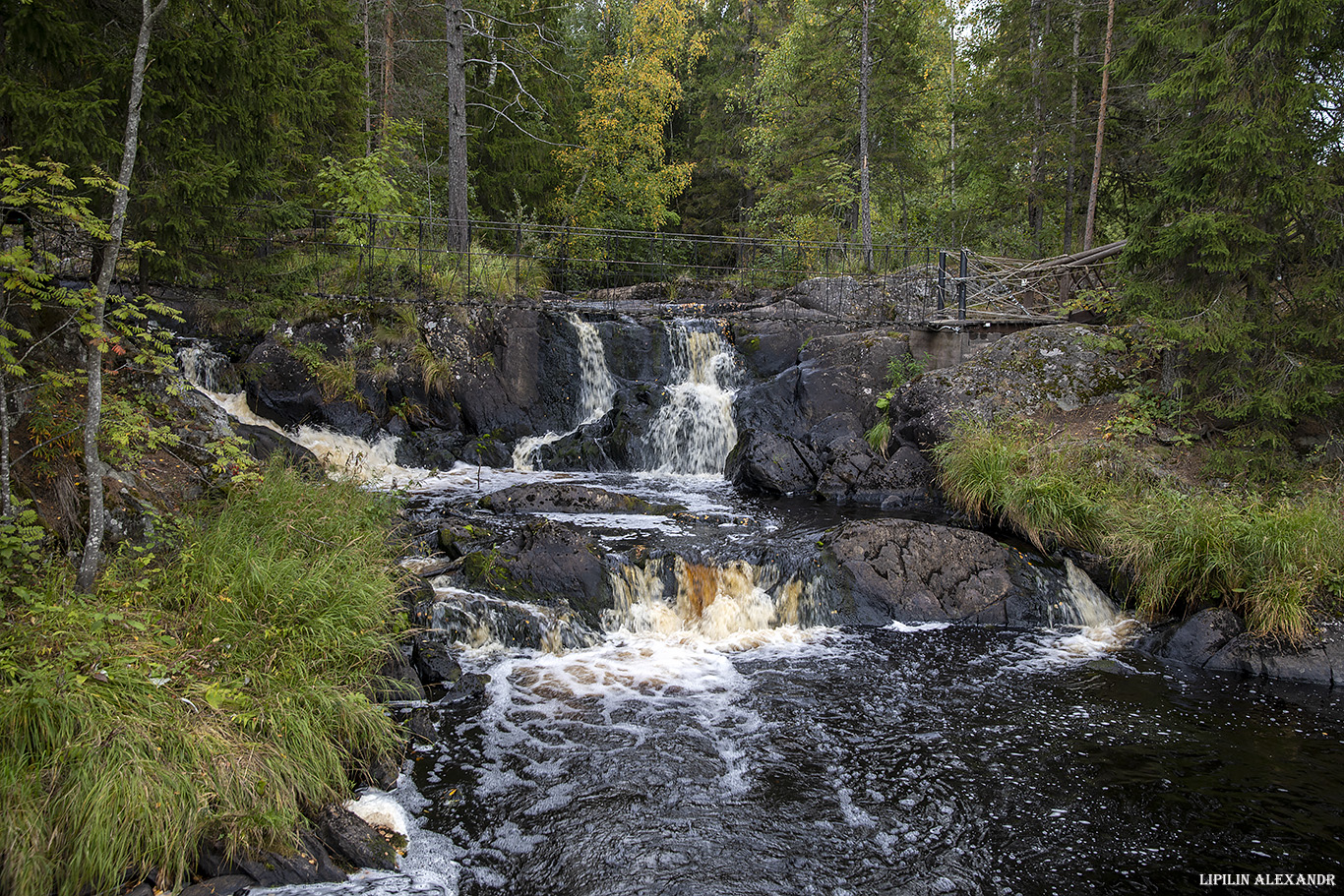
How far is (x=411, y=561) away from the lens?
8.16 meters

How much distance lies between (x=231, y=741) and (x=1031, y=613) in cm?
756

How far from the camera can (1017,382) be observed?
40.8ft

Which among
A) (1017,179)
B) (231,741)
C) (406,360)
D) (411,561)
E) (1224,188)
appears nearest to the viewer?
(231,741)

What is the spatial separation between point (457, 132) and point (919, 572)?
13220mm

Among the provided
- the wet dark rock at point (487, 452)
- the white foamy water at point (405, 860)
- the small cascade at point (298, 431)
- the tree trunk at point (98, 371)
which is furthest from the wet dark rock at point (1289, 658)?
the small cascade at point (298, 431)

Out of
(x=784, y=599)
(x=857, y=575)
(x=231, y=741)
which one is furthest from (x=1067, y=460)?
(x=231, y=741)

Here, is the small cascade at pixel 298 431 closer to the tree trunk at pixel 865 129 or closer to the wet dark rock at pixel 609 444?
the wet dark rock at pixel 609 444

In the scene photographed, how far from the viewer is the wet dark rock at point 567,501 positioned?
10680 mm

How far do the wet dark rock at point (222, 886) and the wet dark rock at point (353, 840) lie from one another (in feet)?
1.47

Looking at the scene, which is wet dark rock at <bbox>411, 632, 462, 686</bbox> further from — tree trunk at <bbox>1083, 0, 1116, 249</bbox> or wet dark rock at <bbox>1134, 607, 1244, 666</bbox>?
tree trunk at <bbox>1083, 0, 1116, 249</bbox>

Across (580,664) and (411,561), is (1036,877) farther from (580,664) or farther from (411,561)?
(411,561)

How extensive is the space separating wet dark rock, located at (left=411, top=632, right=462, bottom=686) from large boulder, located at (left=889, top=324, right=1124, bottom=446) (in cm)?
808

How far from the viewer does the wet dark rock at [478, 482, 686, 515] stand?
1068cm

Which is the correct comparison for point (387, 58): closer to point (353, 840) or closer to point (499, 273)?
point (499, 273)
